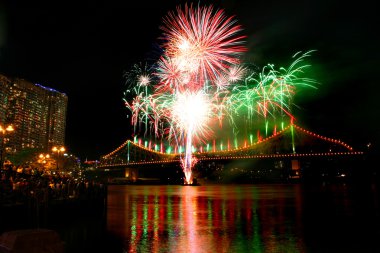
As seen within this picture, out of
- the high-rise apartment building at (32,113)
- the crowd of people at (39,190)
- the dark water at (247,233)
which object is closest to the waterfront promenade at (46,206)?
the crowd of people at (39,190)

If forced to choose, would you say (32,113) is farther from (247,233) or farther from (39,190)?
(247,233)

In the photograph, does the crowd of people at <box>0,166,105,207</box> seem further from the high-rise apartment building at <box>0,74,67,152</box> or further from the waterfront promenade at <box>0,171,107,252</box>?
the high-rise apartment building at <box>0,74,67,152</box>

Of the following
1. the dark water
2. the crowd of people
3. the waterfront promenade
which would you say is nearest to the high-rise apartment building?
the crowd of people

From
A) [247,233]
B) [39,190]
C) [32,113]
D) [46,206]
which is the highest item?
[32,113]

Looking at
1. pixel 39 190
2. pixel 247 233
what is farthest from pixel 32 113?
pixel 247 233

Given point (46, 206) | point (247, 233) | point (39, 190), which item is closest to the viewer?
point (247, 233)

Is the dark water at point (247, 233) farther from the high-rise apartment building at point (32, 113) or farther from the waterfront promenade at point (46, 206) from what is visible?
the high-rise apartment building at point (32, 113)

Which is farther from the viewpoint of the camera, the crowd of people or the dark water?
the crowd of people

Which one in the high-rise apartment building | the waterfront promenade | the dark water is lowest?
the dark water
